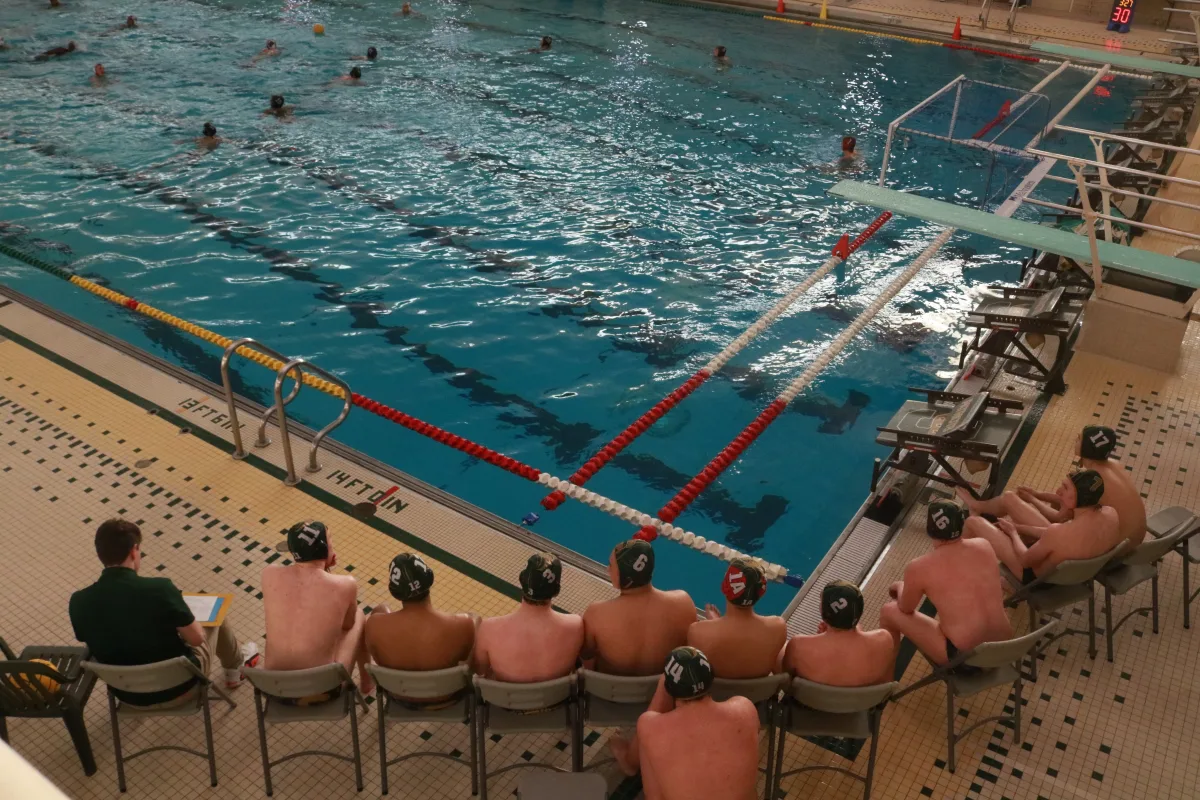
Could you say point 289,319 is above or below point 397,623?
below

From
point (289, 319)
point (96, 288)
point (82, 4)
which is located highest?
point (82, 4)

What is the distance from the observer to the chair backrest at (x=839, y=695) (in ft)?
Answer: 10.6

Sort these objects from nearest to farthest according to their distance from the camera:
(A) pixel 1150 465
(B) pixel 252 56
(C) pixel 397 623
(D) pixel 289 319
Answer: (C) pixel 397 623 → (A) pixel 1150 465 → (D) pixel 289 319 → (B) pixel 252 56

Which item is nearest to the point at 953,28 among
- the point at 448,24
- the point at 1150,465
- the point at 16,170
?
the point at 448,24

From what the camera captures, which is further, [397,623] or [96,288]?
[96,288]

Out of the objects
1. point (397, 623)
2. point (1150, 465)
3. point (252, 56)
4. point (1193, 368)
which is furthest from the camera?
point (252, 56)

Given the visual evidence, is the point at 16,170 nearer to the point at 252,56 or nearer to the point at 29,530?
the point at 252,56

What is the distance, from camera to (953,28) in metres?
16.7

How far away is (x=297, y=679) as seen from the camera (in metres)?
3.22

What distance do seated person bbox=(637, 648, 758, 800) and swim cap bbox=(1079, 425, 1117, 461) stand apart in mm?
2142

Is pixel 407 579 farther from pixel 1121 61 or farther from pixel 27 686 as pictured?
pixel 1121 61

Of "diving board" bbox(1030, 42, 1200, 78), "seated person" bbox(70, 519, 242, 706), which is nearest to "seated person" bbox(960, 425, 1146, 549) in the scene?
"seated person" bbox(70, 519, 242, 706)

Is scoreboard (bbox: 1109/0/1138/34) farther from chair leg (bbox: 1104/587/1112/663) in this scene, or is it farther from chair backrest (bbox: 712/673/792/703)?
chair backrest (bbox: 712/673/792/703)

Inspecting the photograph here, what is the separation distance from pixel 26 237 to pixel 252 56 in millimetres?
7072
